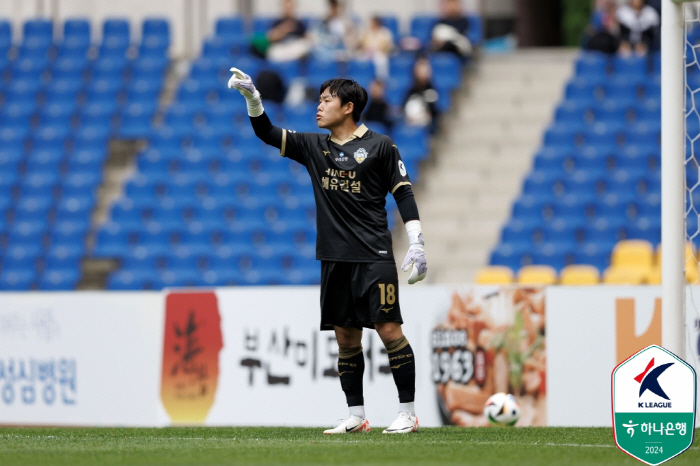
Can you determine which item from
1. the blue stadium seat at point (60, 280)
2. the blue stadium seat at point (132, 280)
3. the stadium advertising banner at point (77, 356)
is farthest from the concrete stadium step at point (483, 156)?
the blue stadium seat at point (60, 280)

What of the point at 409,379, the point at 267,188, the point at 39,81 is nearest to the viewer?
the point at 409,379

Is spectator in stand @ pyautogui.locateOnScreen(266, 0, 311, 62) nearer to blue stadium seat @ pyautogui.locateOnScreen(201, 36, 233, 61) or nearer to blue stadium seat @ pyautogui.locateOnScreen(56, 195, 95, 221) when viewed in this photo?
blue stadium seat @ pyautogui.locateOnScreen(201, 36, 233, 61)

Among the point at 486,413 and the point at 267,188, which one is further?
the point at 267,188

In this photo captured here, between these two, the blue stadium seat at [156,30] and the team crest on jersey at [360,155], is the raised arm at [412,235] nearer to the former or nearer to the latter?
the team crest on jersey at [360,155]

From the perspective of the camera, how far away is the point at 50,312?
9.94 meters

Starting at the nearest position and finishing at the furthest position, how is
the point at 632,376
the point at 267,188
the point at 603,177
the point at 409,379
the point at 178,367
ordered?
the point at 632,376 → the point at 409,379 → the point at 178,367 → the point at 603,177 → the point at 267,188

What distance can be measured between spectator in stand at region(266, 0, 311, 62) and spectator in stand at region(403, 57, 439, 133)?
6.85ft

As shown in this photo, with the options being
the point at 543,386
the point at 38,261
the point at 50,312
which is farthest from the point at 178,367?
the point at 38,261

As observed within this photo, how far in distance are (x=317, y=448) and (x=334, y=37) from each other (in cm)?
1064

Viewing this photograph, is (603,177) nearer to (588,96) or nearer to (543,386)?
(588,96)

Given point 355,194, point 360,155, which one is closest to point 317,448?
point 355,194

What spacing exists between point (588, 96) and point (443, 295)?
588 centimetres

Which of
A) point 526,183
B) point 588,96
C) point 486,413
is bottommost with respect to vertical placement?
point 486,413

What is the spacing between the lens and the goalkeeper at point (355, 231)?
19.4 feet
